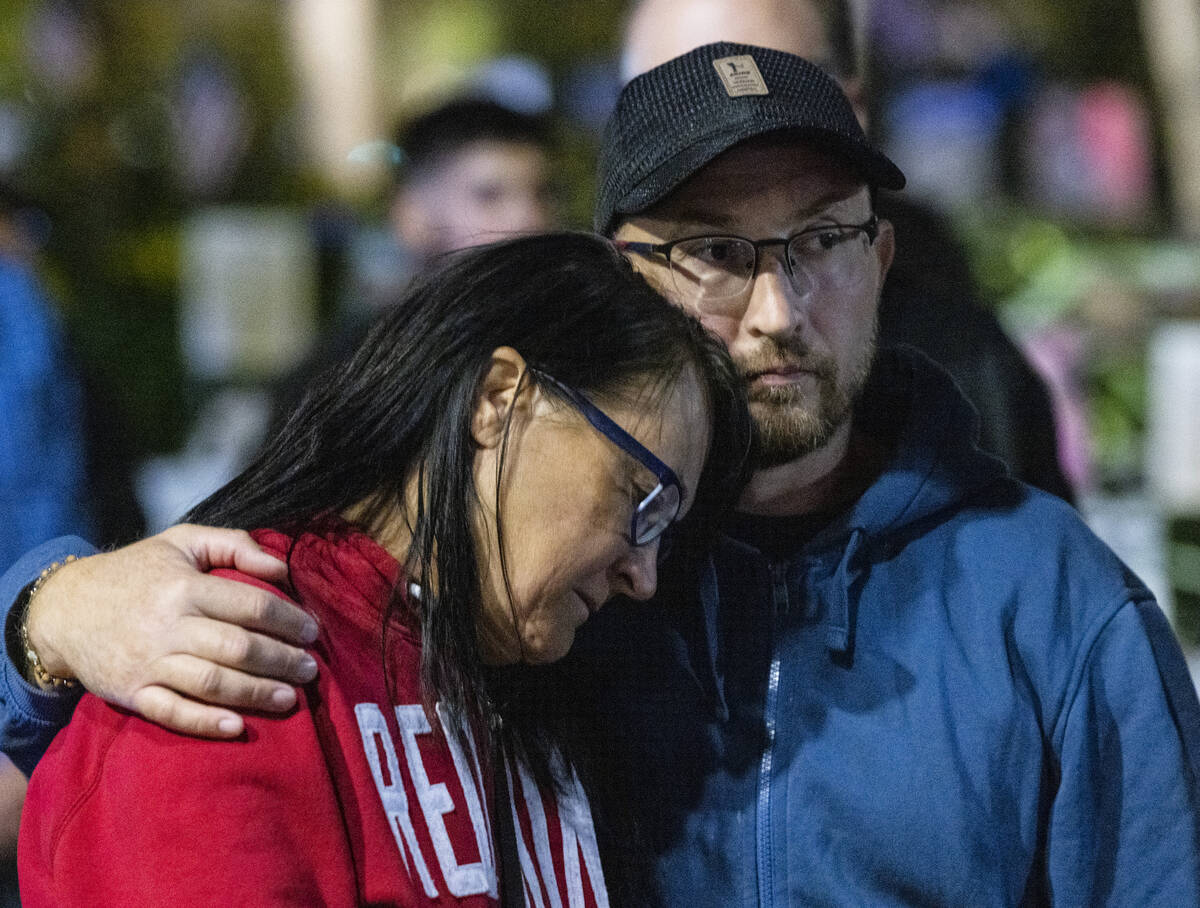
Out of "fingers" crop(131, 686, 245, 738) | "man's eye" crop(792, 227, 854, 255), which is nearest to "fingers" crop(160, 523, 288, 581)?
"fingers" crop(131, 686, 245, 738)

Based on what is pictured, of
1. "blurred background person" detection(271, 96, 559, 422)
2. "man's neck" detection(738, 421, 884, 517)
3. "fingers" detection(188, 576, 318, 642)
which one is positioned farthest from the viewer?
"blurred background person" detection(271, 96, 559, 422)

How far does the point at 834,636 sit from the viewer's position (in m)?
1.56

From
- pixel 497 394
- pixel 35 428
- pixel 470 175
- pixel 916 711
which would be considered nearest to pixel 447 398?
pixel 497 394

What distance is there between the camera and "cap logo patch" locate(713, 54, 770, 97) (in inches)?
61.7

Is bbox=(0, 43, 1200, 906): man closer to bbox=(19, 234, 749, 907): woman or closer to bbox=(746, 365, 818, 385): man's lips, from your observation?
bbox=(746, 365, 818, 385): man's lips

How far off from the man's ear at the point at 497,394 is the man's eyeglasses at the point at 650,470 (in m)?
0.02

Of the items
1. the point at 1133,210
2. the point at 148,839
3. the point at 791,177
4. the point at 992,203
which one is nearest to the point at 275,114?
the point at 992,203

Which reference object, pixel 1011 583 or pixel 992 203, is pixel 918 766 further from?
pixel 992 203

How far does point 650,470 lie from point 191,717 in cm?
54

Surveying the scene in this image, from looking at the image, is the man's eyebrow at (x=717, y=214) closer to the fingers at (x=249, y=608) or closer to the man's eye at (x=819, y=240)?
the man's eye at (x=819, y=240)

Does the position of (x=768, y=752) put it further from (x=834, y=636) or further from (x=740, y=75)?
(x=740, y=75)

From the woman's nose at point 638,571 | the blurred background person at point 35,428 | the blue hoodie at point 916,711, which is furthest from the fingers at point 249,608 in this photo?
the blurred background person at point 35,428

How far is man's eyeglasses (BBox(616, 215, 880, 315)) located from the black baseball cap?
0.08m

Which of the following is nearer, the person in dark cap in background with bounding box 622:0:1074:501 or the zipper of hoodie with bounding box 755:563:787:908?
the zipper of hoodie with bounding box 755:563:787:908
